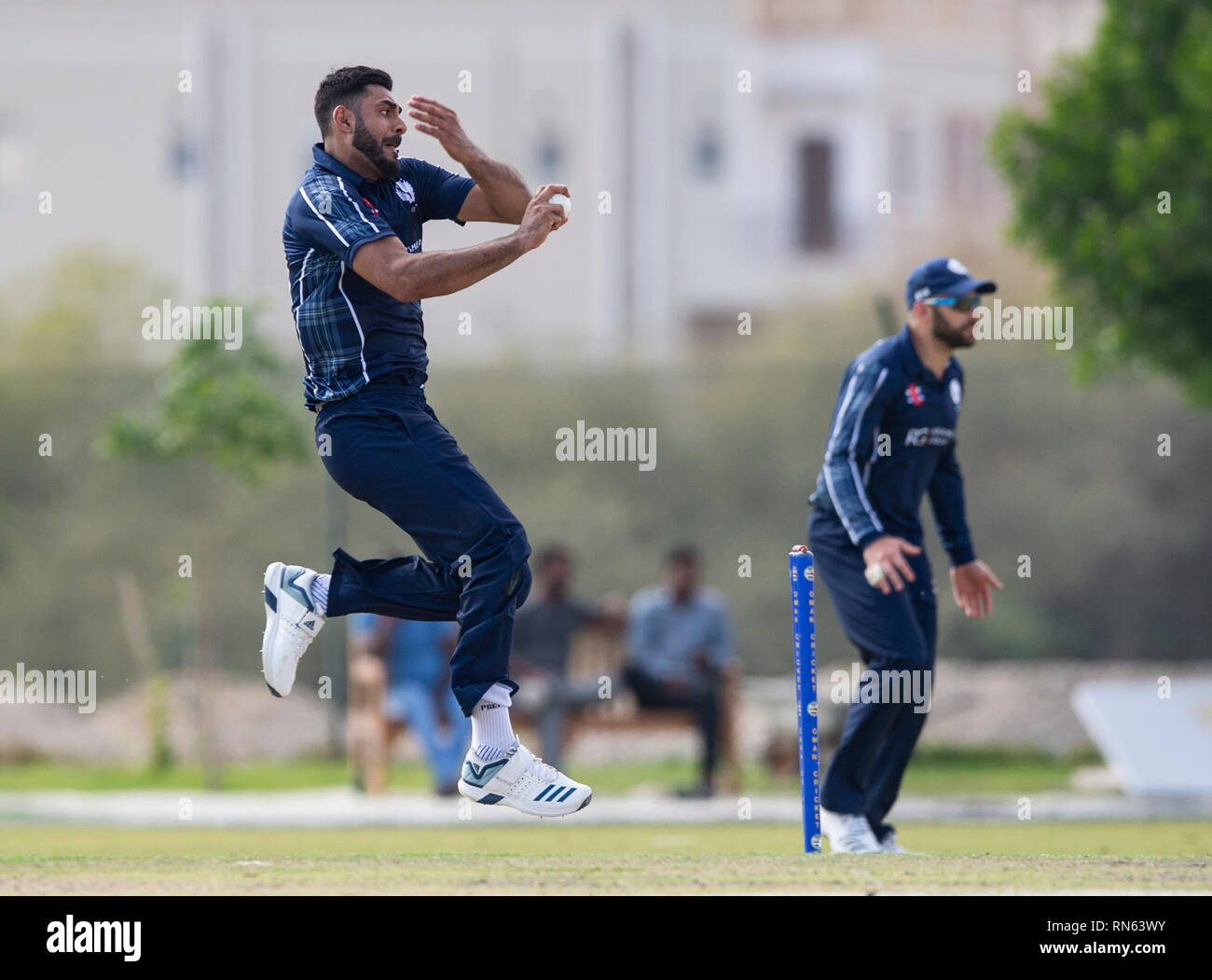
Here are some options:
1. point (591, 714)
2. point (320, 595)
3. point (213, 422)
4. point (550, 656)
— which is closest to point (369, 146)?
point (320, 595)

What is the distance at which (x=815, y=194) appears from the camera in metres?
43.2

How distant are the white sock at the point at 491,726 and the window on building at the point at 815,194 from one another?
122 ft

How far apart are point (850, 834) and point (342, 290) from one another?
9.27 feet

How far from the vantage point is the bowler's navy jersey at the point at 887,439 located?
24.0 feet

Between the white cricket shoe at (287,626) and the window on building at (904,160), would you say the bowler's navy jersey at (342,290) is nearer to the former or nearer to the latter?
the white cricket shoe at (287,626)

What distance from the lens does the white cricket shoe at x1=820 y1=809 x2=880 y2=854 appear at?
7.28 meters

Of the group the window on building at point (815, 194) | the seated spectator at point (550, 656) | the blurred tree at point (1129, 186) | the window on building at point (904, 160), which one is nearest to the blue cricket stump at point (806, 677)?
the seated spectator at point (550, 656)

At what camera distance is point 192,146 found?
37.2 metres

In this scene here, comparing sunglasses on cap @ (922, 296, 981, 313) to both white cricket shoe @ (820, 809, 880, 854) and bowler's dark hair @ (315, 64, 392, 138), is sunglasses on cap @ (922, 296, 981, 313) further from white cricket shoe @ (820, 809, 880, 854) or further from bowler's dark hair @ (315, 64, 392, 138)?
bowler's dark hair @ (315, 64, 392, 138)

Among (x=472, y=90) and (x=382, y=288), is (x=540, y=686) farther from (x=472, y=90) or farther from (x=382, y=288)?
(x=472, y=90)

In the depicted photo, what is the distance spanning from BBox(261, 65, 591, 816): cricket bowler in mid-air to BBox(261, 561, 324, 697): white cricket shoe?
38 centimetres

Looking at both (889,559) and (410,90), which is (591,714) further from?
(410,90)
